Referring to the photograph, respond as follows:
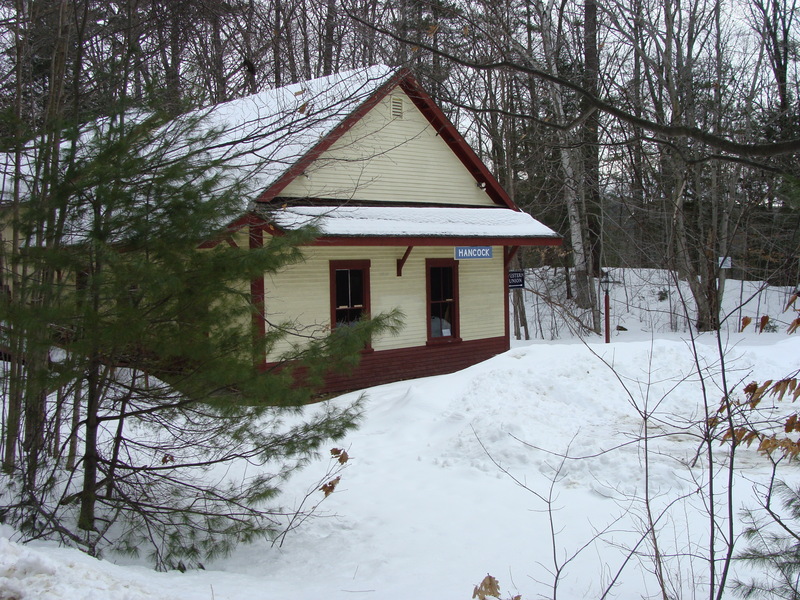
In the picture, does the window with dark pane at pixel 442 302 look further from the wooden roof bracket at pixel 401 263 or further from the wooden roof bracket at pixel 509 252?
the wooden roof bracket at pixel 509 252

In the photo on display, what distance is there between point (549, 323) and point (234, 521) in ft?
76.7

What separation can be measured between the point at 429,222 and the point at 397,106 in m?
2.70

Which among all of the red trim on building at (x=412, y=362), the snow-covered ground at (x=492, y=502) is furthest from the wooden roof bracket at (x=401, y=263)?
the snow-covered ground at (x=492, y=502)

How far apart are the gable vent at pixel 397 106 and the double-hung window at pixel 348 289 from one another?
10.9ft

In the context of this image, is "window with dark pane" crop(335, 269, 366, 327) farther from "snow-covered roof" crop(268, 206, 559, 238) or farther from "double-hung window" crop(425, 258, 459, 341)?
"double-hung window" crop(425, 258, 459, 341)

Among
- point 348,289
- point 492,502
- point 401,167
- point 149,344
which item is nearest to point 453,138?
point 401,167

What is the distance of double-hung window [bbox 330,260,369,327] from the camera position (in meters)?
13.9

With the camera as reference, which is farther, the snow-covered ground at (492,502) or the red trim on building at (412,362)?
the red trim on building at (412,362)

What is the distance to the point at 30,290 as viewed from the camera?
4.95 meters

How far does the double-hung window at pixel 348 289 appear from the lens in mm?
13867

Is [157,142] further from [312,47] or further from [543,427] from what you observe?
[312,47]

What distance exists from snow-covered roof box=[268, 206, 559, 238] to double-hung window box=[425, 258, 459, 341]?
1.06m

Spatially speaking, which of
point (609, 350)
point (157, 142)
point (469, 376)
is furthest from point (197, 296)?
point (609, 350)

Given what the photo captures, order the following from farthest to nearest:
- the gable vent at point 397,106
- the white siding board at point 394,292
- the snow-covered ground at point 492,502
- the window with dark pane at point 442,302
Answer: the window with dark pane at point 442,302, the gable vent at point 397,106, the white siding board at point 394,292, the snow-covered ground at point 492,502
